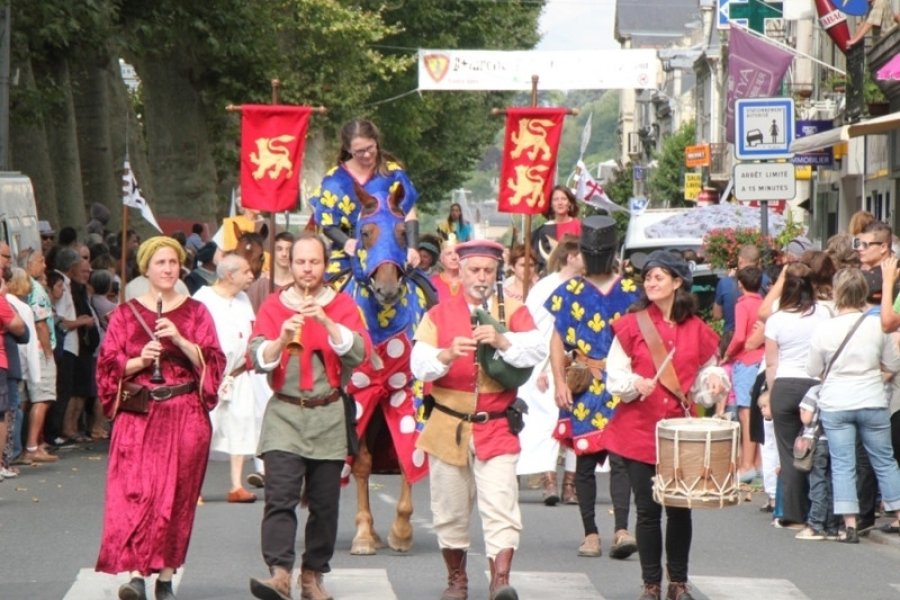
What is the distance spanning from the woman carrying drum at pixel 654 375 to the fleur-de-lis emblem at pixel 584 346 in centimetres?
243

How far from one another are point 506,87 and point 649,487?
3632 cm

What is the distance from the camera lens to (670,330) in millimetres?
10125

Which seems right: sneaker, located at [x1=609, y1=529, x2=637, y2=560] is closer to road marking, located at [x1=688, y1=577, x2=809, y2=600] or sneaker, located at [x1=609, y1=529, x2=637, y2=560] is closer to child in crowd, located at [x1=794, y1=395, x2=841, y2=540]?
road marking, located at [x1=688, y1=577, x2=809, y2=600]

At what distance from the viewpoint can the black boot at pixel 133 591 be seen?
964 cm

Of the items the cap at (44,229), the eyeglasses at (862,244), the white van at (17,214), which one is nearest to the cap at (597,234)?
the eyeglasses at (862,244)

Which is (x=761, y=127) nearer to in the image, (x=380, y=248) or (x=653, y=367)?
(x=380, y=248)

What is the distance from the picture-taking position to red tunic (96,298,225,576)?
965 cm

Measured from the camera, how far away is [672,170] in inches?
3140

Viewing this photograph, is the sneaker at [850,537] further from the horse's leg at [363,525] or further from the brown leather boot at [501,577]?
the brown leather boot at [501,577]

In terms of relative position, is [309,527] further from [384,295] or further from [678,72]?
[678,72]

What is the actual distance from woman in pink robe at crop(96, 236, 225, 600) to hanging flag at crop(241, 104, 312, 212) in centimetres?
785

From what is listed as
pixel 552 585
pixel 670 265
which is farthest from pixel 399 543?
pixel 670 265

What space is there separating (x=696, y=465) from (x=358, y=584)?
211cm

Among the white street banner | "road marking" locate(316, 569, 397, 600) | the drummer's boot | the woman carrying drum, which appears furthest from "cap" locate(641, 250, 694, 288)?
the white street banner
